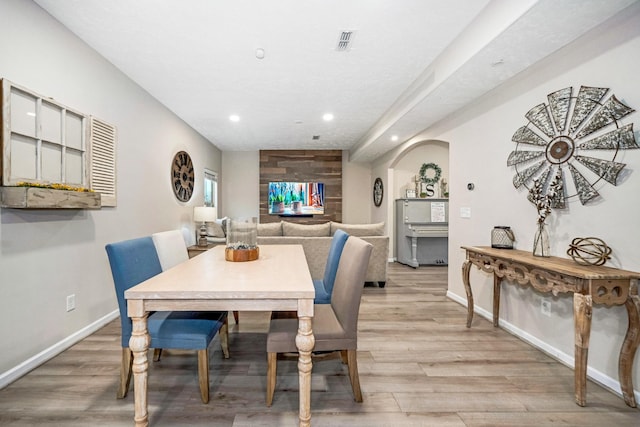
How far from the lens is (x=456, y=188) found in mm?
3691

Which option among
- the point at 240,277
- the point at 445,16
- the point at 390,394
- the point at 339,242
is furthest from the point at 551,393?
the point at 445,16

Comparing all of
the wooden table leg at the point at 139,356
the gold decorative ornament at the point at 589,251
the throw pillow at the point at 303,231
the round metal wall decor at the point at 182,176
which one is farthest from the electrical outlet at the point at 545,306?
the round metal wall decor at the point at 182,176

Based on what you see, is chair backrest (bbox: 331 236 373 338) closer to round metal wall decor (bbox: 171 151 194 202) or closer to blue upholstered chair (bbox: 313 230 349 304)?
blue upholstered chair (bbox: 313 230 349 304)

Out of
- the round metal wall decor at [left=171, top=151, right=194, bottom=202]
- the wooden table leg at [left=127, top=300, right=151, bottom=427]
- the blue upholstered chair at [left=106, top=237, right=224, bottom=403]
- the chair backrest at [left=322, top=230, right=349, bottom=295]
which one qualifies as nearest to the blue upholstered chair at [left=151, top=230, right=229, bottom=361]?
the blue upholstered chair at [left=106, top=237, right=224, bottom=403]

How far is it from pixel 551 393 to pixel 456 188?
2.32 meters

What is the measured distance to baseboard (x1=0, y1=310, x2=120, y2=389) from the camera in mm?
1911

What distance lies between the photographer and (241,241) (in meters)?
2.13

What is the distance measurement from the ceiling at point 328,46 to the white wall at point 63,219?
Result: 213 millimetres

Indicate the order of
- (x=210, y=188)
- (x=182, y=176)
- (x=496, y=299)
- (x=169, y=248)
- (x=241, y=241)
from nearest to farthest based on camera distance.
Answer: (x=241, y=241) < (x=169, y=248) < (x=496, y=299) < (x=182, y=176) < (x=210, y=188)

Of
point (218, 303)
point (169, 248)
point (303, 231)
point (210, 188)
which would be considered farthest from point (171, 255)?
point (210, 188)

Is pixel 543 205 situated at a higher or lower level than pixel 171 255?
higher

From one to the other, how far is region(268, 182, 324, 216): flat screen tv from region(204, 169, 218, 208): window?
126cm

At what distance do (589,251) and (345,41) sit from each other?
240 cm

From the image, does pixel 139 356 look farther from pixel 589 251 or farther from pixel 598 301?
pixel 589 251
